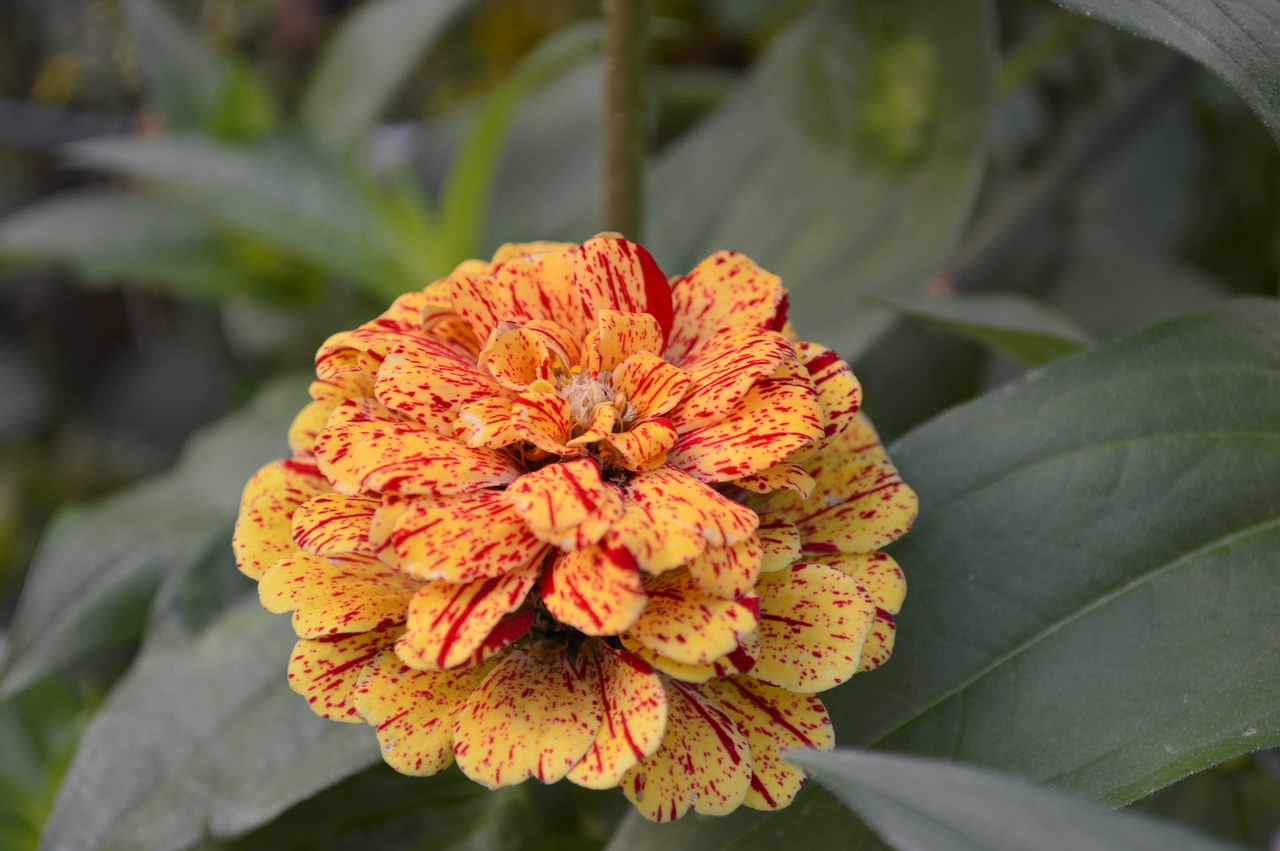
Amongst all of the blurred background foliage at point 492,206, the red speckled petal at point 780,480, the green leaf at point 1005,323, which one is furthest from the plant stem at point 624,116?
the red speckled petal at point 780,480

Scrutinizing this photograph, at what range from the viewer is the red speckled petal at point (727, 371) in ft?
0.99

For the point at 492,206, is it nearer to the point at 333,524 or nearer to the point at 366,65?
the point at 366,65

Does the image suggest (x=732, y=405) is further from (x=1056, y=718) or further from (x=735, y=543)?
(x=1056, y=718)

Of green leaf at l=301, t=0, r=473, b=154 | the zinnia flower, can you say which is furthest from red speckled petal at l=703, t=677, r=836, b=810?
green leaf at l=301, t=0, r=473, b=154

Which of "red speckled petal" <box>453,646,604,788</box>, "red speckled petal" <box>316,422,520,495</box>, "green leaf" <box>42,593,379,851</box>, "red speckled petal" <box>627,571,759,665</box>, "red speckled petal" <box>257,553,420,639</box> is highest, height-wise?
"red speckled petal" <box>316,422,520,495</box>

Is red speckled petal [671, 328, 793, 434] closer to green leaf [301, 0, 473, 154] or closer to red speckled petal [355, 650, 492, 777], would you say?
red speckled petal [355, 650, 492, 777]

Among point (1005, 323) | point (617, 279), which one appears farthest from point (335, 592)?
point (1005, 323)

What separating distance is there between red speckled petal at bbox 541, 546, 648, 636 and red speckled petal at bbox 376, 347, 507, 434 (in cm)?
6

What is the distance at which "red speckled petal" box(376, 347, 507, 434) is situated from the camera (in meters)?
0.31

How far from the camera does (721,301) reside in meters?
0.35

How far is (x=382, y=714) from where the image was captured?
0.30 metres

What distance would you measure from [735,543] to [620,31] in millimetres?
303

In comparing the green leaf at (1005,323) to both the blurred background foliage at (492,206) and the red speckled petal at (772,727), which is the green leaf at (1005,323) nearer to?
the blurred background foliage at (492,206)

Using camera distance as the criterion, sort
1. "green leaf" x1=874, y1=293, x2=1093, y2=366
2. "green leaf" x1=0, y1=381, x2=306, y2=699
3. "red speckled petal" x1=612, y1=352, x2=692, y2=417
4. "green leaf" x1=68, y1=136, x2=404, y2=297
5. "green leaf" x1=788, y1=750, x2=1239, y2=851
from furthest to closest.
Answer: "green leaf" x1=68, y1=136, x2=404, y2=297 < "green leaf" x1=0, y1=381, x2=306, y2=699 < "green leaf" x1=874, y1=293, x2=1093, y2=366 < "red speckled petal" x1=612, y1=352, x2=692, y2=417 < "green leaf" x1=788, y1=750, x2=1239, y2=851
